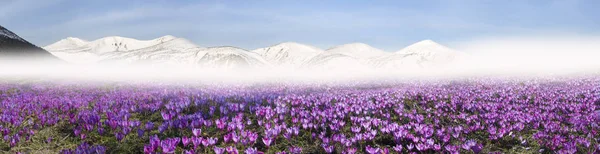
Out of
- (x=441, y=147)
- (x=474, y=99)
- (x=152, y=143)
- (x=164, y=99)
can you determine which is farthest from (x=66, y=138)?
(x=474, y=99)

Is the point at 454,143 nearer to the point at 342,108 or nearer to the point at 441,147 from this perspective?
the point at 441,147

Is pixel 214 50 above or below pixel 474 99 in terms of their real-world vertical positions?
above

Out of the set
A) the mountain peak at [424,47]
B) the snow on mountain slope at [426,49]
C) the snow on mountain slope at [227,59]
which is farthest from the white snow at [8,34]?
the mountain peak at [424,47]

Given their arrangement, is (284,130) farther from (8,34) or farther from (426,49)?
(8,34)

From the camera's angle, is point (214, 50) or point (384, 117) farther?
point (214, 50)

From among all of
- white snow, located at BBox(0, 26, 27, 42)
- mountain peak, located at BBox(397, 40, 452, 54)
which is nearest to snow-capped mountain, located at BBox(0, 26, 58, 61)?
white snow, located at BBox(0, 26, 27, 42)

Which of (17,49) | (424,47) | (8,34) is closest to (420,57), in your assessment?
(424,47)

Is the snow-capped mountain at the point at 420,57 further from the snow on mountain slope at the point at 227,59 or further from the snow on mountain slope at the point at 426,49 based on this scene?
the snow on mountain slope at the point at 227,59
